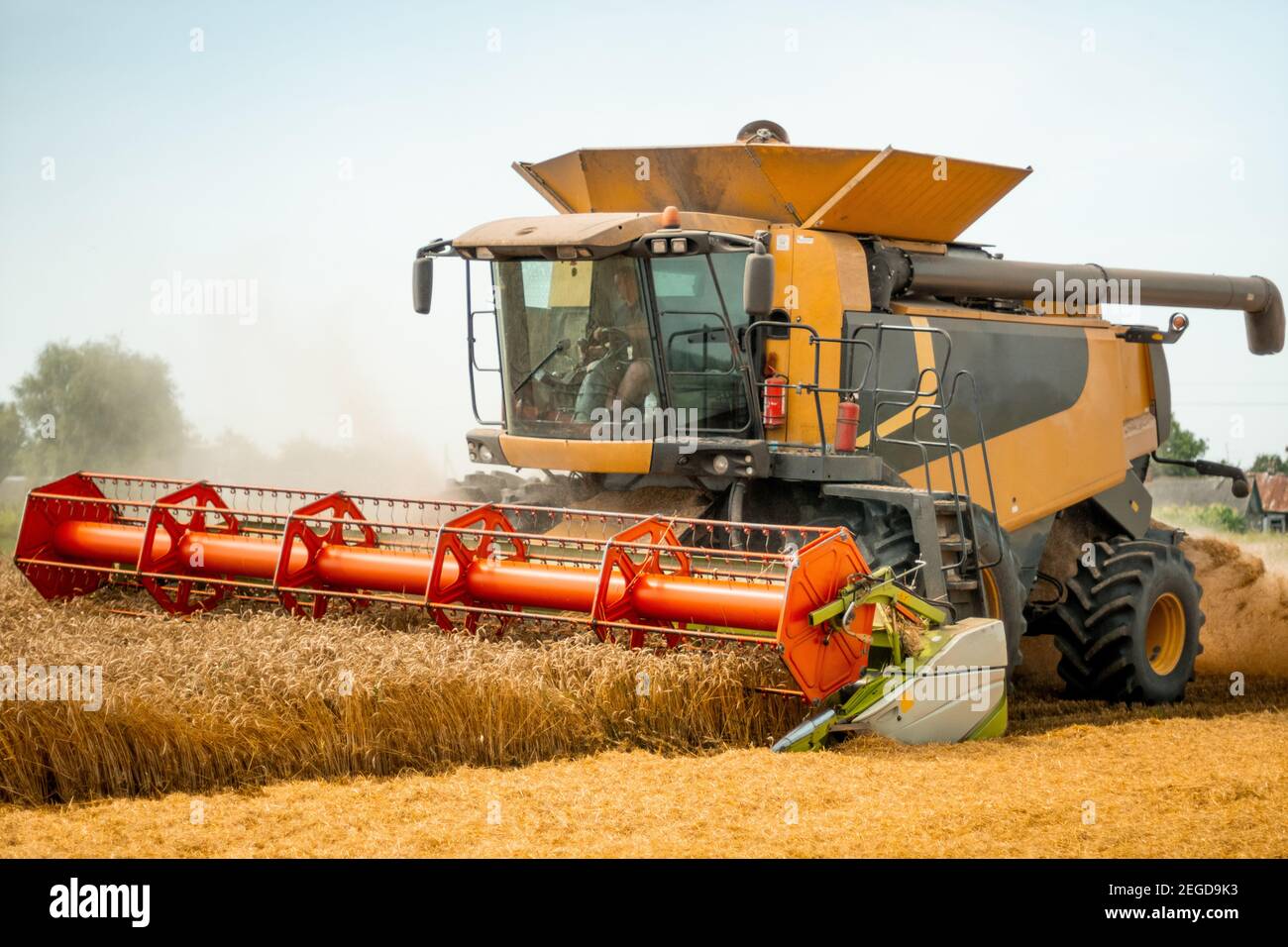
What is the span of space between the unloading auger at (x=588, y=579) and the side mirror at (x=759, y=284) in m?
0.91

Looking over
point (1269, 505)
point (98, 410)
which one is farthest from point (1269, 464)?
point (98, 410)

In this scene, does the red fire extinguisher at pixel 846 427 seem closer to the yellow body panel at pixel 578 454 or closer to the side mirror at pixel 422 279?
the yellow body panel at pixel 578 454

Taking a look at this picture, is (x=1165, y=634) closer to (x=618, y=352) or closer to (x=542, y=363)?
(x=618, y=352)

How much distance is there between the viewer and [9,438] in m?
15.9

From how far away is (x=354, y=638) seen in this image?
5859 millimetres

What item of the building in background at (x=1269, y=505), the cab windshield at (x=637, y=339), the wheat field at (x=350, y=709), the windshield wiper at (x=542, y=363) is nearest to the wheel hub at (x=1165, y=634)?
the cab windshield at (x=637, y=339)

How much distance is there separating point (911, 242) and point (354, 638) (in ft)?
12.1

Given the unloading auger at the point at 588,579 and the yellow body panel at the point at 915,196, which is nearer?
the unloading auger at the point at 588,579

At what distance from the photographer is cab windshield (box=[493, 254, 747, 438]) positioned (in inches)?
260

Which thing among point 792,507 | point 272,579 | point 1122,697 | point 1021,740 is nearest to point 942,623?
point 1021,740

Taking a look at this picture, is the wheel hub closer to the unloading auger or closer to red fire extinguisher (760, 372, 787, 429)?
the unloading auger

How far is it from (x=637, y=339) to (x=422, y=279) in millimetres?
1288

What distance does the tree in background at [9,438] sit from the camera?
15.4 metres

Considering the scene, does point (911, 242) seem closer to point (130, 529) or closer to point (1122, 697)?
point (1122, 697)
